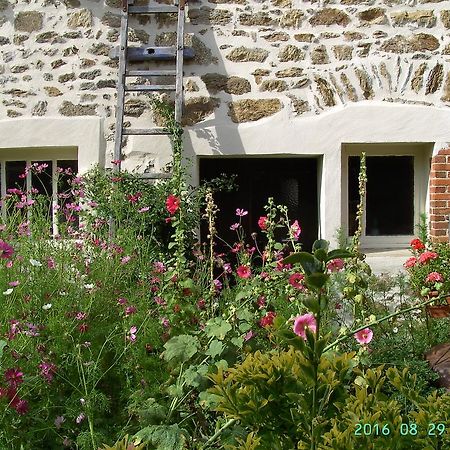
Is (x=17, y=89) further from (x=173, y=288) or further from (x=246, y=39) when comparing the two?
(x=173, y=288)

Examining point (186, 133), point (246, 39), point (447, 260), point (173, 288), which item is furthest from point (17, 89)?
point (447, 260)

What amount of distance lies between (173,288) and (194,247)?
1.76m

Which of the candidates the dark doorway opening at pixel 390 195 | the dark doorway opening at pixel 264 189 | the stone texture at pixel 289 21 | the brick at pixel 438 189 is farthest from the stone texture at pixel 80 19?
the brick at pixel 438 189

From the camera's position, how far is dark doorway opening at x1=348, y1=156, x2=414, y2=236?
18.4 ft

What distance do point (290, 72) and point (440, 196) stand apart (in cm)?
152

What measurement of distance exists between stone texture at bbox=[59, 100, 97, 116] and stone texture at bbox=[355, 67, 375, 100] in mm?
2063

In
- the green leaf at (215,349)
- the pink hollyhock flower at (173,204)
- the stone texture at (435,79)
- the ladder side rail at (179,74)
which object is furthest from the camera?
the stone texture at (435,79)

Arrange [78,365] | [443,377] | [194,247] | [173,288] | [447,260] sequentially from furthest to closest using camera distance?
[447,260], [194,247], [443,377], [173,288], [78,365]

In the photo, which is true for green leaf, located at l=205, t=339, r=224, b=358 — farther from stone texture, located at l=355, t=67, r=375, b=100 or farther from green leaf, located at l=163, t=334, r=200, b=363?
stone texture, located at l=355, t=67, r=375, b=100

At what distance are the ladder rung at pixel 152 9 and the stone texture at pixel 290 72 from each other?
921 mm

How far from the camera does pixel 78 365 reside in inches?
106

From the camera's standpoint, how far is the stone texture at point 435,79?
5.29 meters

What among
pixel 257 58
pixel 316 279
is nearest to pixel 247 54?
pixel 257 58

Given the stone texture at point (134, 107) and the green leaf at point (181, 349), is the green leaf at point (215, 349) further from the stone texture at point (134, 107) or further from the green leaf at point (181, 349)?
the stone texture at point (134, 107)
